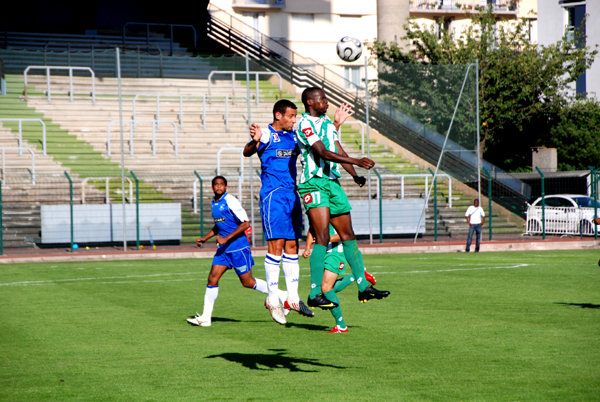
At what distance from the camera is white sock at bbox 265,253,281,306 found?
9.18 m

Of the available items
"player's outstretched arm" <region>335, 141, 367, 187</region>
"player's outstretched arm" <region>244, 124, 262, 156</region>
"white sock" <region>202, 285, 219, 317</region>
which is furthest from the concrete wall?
"player's outstretched arm" <region>244, 124, 262, 156</region>

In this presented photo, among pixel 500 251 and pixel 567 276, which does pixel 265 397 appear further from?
pixel 500 251

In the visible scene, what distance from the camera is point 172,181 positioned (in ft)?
95.1

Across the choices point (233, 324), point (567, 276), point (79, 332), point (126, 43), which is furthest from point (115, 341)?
point (126, 43)

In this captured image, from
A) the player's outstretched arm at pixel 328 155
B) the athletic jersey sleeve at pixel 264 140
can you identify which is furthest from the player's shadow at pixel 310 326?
the player's outstretched arm at pixel 328 155

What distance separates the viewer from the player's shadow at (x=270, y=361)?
750 cm

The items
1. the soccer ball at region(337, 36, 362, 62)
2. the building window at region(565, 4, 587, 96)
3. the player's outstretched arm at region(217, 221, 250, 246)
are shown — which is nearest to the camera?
the player's outstretched arm at region(217, 221, 250, 246)

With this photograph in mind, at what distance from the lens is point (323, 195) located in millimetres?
8438

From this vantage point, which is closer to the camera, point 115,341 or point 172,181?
point 115,341

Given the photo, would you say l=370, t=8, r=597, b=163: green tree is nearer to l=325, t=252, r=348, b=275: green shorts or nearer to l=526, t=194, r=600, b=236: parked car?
l=526, t=194, r=600, b=236: parked car

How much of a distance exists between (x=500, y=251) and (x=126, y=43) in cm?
2498

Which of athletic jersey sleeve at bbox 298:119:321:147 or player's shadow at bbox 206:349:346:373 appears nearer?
player's shadow at bbox 206:349:346:373

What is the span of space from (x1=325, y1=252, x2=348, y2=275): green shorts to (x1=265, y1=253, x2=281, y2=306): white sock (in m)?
0.70

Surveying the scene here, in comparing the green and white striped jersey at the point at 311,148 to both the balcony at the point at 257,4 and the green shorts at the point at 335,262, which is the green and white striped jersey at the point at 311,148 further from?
the balcony at the point at 257,4
